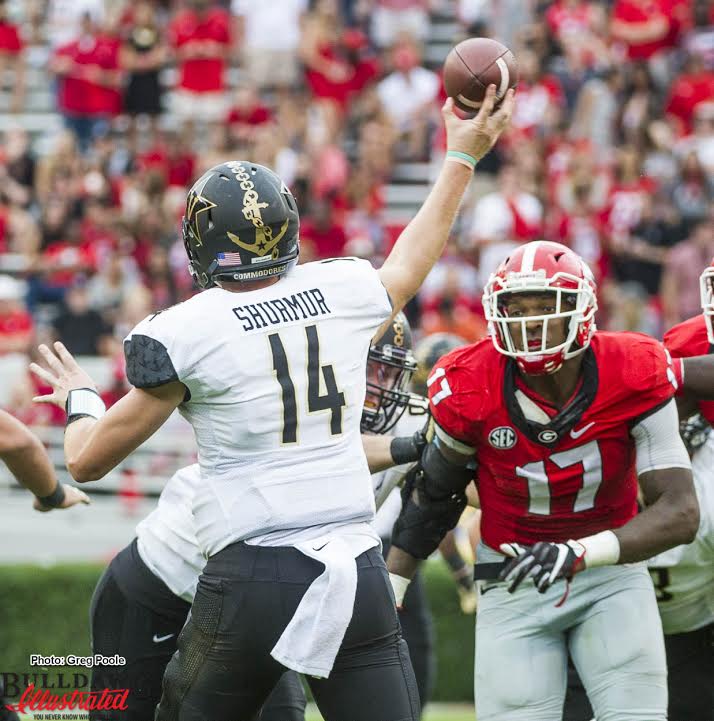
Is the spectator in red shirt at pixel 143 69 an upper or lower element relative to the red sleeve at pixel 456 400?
upper

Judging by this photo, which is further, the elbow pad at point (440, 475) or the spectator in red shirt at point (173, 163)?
the spectator in red shirt at point (173, 163)

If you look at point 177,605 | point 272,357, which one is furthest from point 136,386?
point 177,605

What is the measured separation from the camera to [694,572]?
4758 millimetres

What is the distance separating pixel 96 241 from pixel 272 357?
30.6 feet

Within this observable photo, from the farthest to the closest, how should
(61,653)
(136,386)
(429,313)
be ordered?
(429,313)
(61,653)
(136,386)

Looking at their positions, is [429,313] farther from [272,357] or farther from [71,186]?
[272,357]

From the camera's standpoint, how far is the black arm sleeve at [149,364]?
11.9ft

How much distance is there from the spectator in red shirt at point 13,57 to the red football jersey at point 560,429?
11502 mm

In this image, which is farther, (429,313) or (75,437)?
(429,313)

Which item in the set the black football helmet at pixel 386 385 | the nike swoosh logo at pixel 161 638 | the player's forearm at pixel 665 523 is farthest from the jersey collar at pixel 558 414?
the nike swoosh logo at pixel 161 638

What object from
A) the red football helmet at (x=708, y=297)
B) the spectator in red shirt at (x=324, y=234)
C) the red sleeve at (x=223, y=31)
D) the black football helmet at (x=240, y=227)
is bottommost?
the spectator in red shirt at (x=324, y=234)

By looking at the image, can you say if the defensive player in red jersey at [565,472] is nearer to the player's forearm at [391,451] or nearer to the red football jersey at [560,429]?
the red football jersey at [560,429]

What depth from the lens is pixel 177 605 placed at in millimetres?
4586

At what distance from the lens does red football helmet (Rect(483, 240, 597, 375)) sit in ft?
13.7
